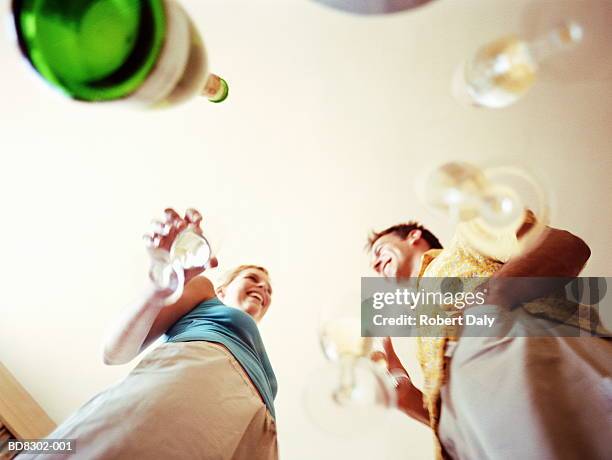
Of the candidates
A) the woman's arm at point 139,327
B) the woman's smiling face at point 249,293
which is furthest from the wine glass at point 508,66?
the woman's smiling face at point 249,293

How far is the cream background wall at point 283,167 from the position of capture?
4.27ft

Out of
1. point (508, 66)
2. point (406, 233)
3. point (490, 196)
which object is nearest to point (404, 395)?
point (406, 233)

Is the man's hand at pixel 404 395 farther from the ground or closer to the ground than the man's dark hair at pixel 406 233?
closer to the ground

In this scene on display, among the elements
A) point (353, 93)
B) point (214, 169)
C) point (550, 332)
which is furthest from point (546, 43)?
point (214, 169)

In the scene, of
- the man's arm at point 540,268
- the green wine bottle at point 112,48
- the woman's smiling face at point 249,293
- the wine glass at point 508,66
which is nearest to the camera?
the green wine bottle at point 112,48

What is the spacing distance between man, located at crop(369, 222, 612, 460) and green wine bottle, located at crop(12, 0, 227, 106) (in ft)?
1.85

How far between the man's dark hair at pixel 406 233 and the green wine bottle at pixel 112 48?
1.02 meters

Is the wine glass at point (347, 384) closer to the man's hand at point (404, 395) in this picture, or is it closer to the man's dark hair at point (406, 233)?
the man's hand at point (404, 395)

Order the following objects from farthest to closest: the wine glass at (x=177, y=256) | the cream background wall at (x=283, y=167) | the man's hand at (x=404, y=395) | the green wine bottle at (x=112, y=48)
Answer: the cream background wall at (x=283, y=167)
the man's hand at (x=404, y=395)
the wine glass at (x=177, y=256)
the green wine bottle at (x=112, y=48)

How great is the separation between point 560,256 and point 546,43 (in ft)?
1.63

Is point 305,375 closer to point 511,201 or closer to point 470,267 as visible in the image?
point 470,267

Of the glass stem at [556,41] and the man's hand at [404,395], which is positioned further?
the man's hand at [404,395]

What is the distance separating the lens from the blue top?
0.85m

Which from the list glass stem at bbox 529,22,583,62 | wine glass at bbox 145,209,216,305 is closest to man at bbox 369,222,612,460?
glass stem at bbox 529,22,583,62
